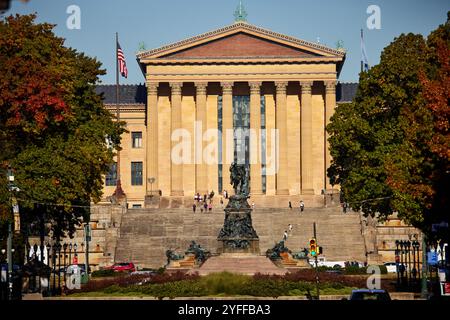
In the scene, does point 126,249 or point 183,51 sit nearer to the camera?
point 126,249

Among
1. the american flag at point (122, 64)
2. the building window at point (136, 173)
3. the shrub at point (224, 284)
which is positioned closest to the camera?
the shrub at point (224, 284)

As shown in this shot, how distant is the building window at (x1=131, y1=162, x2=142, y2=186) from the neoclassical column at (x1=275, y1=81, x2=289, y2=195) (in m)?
16.5

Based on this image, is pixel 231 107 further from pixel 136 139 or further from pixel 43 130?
pixel 43 130

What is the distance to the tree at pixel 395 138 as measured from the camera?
54938 mm

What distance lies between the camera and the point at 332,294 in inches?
2035

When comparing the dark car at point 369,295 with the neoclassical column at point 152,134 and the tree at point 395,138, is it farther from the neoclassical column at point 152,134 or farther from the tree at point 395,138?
the neoclassical column at point 152,134

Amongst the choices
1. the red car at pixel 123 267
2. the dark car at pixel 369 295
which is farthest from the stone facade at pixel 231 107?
the dark car at pixel 369 295

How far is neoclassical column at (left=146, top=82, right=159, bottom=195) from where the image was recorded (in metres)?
127

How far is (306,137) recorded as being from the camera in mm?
126812

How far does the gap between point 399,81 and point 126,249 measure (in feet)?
94.4

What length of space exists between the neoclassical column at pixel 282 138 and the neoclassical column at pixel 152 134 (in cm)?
1374
